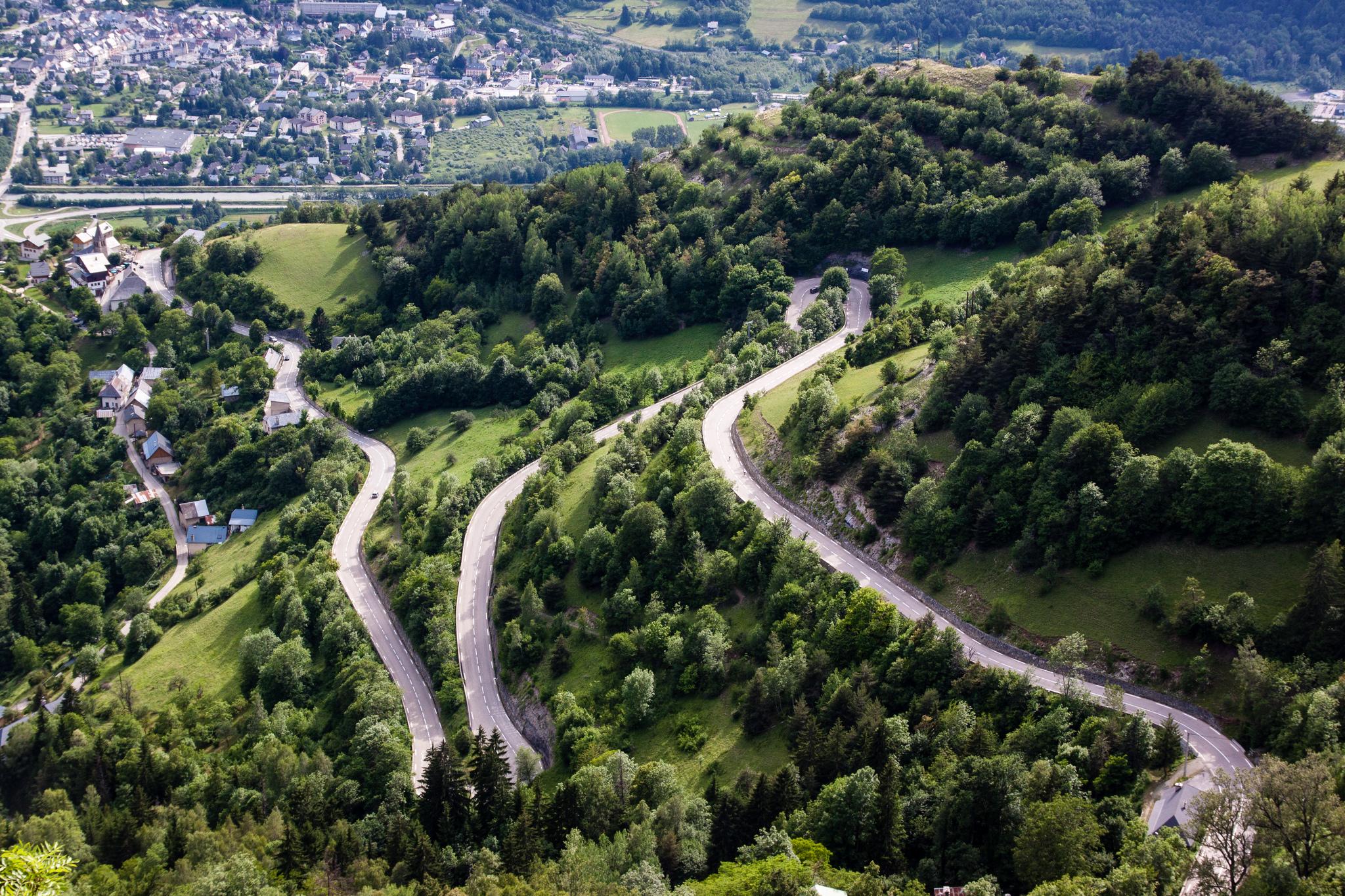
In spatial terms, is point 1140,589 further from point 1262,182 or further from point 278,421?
point 278,421

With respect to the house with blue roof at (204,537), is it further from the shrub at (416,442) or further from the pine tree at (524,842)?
the pine tree at (524,842)

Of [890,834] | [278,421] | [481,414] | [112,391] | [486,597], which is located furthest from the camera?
[112,391]

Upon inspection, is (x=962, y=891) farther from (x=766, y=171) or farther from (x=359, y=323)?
(x=359, y=323)

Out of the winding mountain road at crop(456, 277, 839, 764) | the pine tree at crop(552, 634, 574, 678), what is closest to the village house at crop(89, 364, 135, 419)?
the winding mountain road at crop(456, 277, 839, 764)

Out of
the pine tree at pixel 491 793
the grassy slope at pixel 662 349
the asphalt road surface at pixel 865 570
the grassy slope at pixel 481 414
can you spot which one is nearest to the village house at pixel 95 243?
the grassy slope at pixel 481 414

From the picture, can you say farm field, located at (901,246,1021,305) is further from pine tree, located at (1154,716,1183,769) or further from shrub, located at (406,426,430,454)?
pine tree, located at (1154,716,1183,769)

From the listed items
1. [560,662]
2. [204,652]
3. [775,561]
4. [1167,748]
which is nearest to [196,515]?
[204,652]

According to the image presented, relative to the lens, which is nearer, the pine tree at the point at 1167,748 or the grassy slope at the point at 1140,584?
the pine tree at the point at 1167,748

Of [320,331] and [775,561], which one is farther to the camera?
[320,331]

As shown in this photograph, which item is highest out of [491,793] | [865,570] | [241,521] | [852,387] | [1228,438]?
[1228,438]
